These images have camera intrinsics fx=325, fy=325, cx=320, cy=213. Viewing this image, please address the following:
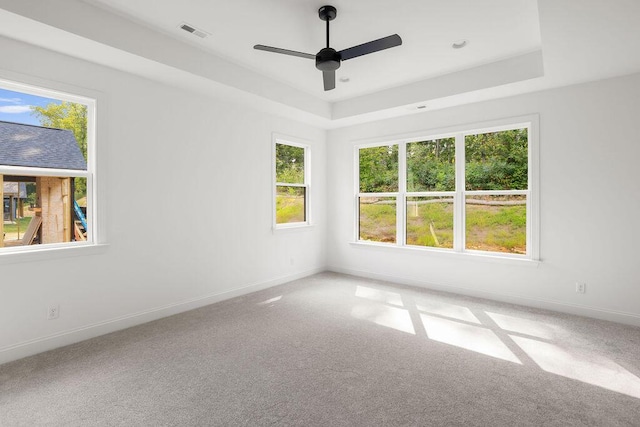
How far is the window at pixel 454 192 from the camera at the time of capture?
421 cm

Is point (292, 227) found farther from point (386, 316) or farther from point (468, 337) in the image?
point (468, 337)

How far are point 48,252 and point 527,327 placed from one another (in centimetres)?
466

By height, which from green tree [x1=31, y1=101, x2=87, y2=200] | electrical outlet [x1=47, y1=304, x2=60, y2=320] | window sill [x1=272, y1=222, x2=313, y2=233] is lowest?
electrical outlet [x1=47, y1=304, x2=60, y2=320]

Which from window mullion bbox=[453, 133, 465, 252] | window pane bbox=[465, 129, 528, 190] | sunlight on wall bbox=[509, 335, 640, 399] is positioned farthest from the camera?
window mullion bbox=[453, 133, 465, 252]

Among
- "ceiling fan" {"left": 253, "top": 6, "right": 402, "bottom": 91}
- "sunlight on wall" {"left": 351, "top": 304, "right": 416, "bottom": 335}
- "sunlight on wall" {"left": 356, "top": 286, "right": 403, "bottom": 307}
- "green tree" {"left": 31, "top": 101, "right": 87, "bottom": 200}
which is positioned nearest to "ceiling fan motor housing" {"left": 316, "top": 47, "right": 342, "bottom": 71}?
"ceiling fan" {"left": 253, "top": 6, "right": 402, "bottom": 91}

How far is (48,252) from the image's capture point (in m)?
2.86

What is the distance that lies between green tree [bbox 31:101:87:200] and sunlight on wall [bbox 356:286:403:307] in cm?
349

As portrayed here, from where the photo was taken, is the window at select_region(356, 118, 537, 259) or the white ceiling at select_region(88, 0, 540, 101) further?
the window at select_region(356, 118, 537, 259)

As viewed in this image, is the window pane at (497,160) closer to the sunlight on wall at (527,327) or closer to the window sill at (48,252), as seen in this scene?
the sunlight on wall at (527,327)

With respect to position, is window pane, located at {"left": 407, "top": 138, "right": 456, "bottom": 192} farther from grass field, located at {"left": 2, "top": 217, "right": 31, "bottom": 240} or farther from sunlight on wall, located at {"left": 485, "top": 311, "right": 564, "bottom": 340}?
grass field, located at {"left": 2, "top": 217, "right": 31, "bottom": 240}

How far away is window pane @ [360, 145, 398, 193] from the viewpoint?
17.7 ft

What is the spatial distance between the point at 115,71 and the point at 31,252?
73.4 inches

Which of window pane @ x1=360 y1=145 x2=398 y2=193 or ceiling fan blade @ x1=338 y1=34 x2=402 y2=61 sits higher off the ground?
ceiling fan blade @ x1=338 y1=34 x2=402 y2=61

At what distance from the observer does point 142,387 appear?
7.58 ft
